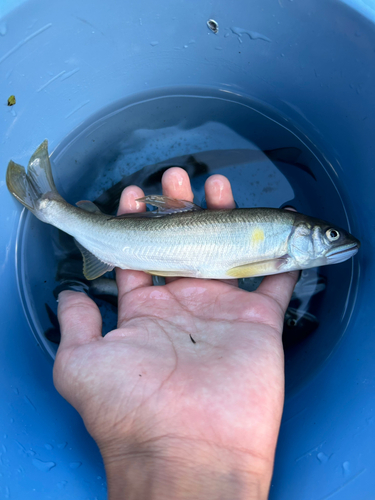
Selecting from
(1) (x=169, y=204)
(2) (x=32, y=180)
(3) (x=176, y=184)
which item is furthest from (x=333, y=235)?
(2) (x=32, y=180)

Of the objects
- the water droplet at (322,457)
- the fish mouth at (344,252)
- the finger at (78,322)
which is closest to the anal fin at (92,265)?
the finger at (78,322)

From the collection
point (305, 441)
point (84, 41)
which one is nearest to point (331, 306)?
point (305, 441)

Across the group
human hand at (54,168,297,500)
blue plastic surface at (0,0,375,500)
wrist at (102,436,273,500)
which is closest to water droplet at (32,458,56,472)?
blue plastic surface at (0,0,375,500)

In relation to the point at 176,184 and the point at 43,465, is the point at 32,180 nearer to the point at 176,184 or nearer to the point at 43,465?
the point at 176,184

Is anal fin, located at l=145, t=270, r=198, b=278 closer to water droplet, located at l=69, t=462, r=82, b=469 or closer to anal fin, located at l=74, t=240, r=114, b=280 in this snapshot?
anal fin, located at l=74, t=240, r=114, b=280

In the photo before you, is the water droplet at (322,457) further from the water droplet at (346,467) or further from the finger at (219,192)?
the finger at (219,192)

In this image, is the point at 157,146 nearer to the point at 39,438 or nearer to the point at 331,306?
the point at 331,306
